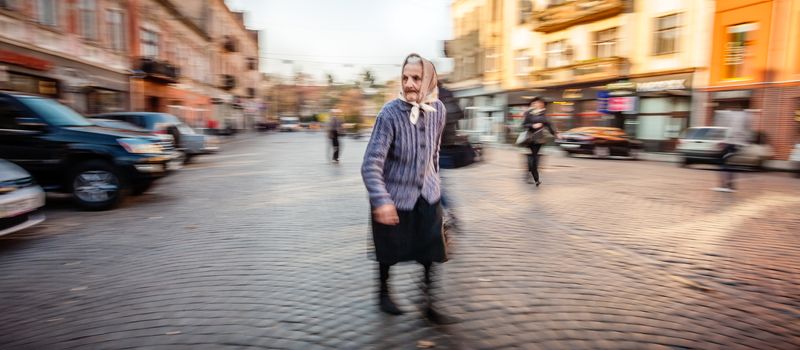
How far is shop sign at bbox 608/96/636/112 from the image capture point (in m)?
25.9

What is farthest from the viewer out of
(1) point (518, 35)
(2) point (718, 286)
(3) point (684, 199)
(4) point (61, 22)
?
(1) point (518, 35)

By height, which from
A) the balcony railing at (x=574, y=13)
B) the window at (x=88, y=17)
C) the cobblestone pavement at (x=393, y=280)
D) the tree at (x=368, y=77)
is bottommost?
the cobblestone pavement at (x=393, y=280)

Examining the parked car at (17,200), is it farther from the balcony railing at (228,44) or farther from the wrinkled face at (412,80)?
the balcony railing at (228,44)

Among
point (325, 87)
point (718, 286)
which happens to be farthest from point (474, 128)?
point (325, 87)

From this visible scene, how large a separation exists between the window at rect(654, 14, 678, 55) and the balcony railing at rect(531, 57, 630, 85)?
1.71m

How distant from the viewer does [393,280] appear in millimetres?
4199

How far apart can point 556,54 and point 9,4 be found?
26689 mm

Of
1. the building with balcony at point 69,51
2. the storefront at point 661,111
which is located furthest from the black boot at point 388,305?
the storefront at point 661,111

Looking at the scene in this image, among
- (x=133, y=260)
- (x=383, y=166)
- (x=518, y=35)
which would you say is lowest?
(x=133, y=260)

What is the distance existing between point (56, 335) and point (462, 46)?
42.0m

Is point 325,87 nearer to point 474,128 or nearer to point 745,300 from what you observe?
point 474,128

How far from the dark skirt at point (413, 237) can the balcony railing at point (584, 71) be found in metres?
26.2

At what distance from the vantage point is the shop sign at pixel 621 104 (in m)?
25.9

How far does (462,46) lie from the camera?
42.8 meters
